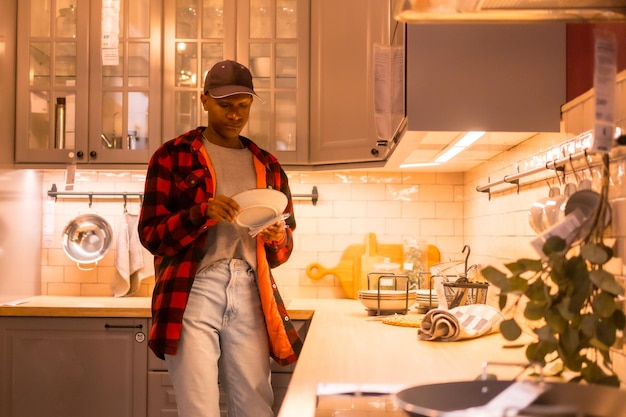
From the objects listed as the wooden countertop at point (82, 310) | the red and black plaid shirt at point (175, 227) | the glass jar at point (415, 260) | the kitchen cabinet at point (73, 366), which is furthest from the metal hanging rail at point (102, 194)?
the red and black plaid shirt at point (175, 227)

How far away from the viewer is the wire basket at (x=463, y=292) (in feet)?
8.16

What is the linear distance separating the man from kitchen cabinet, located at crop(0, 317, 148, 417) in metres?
0.79

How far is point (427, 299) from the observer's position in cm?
292

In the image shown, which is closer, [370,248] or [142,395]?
[142,395]

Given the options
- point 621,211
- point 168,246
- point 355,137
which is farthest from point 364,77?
point 621,211

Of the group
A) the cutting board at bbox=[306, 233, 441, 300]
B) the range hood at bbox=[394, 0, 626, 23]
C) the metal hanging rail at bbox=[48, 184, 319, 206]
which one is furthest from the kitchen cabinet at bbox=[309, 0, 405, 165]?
the range hood at bbox=[394, 0, 626, 23]

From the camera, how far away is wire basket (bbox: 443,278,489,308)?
249 centimetres

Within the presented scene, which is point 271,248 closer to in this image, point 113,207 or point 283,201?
point 283,201

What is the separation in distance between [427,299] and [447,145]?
0.67m

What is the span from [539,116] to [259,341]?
44.8 inches

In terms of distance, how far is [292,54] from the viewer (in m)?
3.65

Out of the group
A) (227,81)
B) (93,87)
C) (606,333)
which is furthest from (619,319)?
(93,87)

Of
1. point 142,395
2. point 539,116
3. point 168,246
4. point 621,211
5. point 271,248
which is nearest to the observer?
point 621,211

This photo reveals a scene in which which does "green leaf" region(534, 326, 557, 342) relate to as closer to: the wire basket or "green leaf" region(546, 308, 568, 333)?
"green leaf" region(546, 308, 568, 333)
